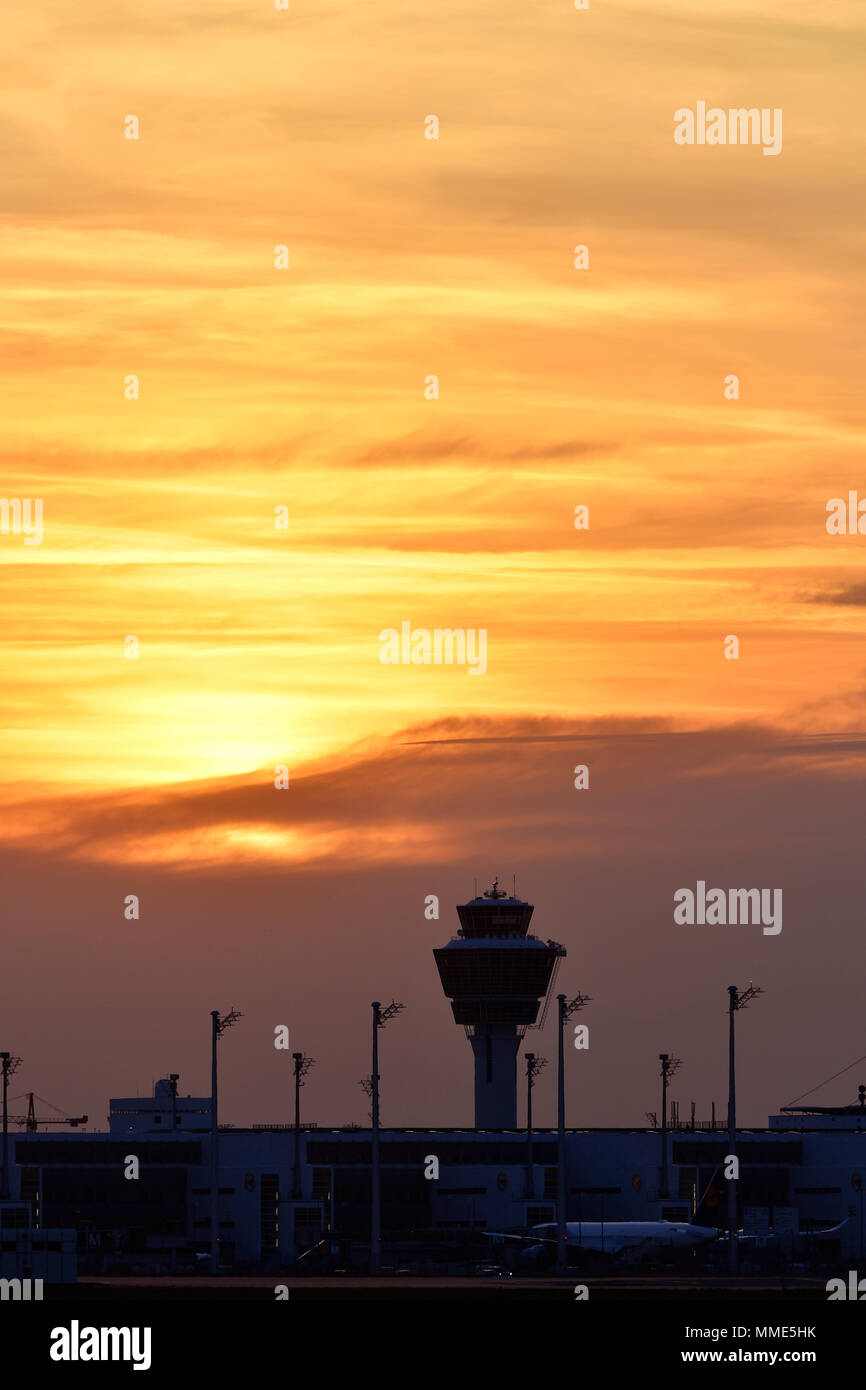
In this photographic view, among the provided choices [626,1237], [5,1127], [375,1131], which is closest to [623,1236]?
[626,1237]

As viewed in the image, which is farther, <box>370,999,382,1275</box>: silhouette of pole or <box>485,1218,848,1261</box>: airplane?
<box>485,1218,848,1261</box>: airplane

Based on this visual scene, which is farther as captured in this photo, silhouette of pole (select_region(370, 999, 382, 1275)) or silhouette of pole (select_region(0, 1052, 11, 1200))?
silhouette of pole (select_region(0, 1052, 11, 1200))

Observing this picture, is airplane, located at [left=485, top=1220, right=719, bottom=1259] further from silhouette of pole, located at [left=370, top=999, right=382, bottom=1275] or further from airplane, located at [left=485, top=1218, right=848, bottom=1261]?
silhouette of pole, located at [left=370, top=999, right=382, bottom=1275]

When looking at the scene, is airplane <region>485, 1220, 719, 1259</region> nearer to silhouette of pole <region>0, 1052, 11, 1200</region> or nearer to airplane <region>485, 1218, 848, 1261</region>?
airplane <region>485, 1218, 848, 1261</region>

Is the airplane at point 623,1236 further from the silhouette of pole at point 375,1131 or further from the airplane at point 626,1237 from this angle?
the silhouette of pole at point 375,1131

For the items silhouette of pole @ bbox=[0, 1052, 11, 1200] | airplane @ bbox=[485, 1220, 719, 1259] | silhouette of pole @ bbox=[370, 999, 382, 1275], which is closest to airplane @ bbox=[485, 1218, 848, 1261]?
airplane @ bbox=[485, 1220, 719, 1259]

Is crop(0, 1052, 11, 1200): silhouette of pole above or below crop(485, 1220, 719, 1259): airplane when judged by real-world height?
above

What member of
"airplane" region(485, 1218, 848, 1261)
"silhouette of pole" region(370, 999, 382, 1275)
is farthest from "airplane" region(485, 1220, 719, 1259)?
"silhouette of pole" region(370, 999, 382, 1275)

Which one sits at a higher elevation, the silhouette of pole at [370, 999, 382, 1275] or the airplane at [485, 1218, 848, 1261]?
the silhouette of pole at [370, 999, 382, 1275]

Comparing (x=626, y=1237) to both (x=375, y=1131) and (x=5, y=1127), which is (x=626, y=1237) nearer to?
(x=375, y=1131)
